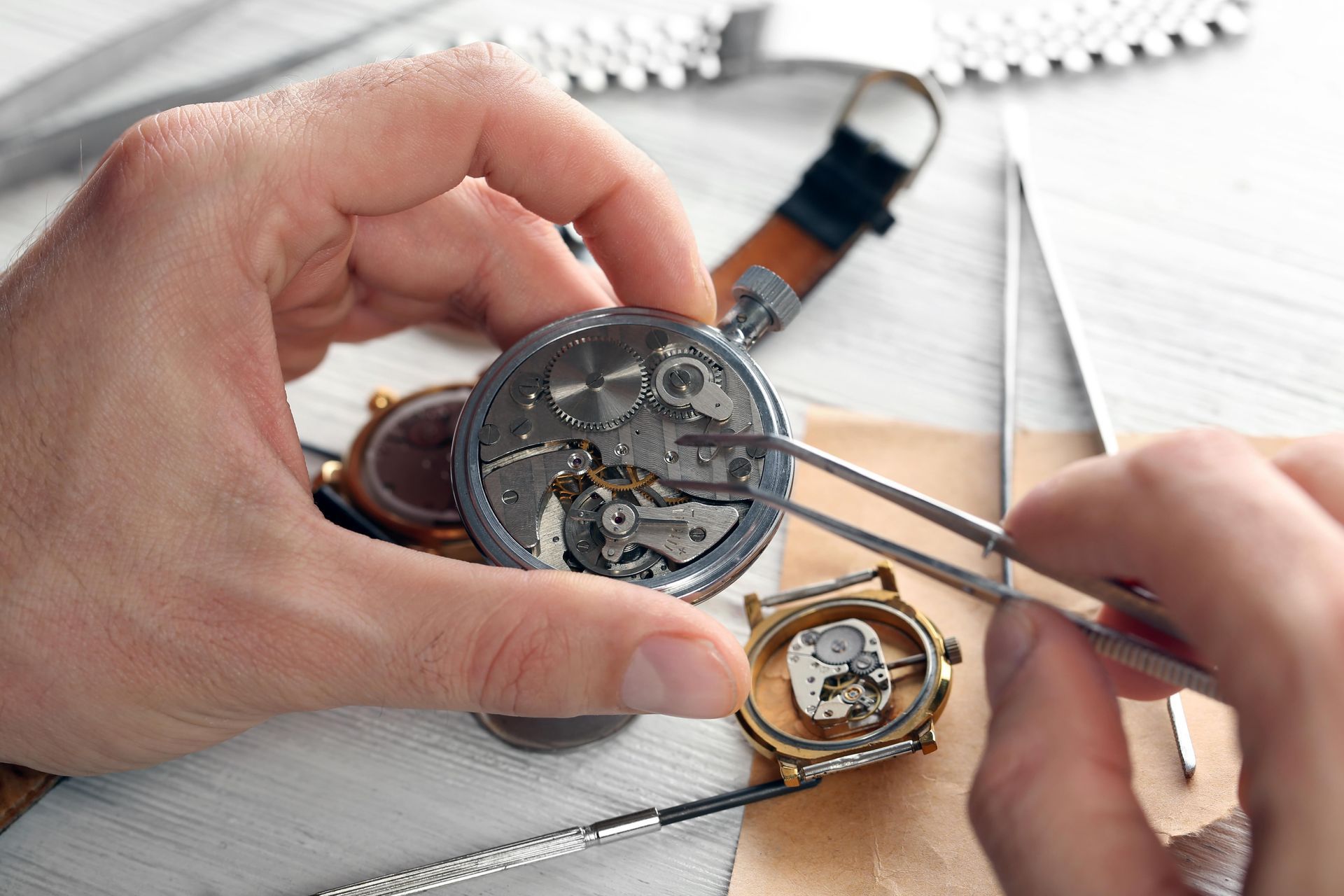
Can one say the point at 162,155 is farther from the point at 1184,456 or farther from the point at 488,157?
the point at 1184,456

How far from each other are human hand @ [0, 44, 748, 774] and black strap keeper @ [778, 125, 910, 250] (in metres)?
0.78

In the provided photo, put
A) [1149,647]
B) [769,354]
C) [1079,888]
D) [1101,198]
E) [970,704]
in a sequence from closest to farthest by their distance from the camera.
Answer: [1079,888] → [1149,647] → [970,704] → [769,354] → [1101,198]

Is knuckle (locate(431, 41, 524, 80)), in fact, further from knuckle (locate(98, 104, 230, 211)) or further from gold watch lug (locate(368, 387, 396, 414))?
gold watch lug (locate(368, 387, 396, 414))

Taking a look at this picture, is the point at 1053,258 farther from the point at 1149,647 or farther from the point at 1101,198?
the point at 1149,647

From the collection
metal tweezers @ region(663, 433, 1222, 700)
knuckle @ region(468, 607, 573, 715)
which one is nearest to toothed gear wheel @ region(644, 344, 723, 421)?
metal tweezers @ region(663, 433, 1222, 700)

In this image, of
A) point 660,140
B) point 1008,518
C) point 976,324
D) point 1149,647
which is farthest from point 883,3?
point 1149,647

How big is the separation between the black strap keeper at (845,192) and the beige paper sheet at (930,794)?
0.56 metres

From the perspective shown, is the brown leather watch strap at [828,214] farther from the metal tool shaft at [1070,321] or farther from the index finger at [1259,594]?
the index finger at [1259,594]

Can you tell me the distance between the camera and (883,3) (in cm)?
218

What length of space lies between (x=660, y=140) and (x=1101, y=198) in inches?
33.2

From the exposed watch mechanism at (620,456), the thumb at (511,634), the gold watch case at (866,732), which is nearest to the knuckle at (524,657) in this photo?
the thumb at (511,634)

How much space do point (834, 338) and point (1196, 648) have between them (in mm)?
1047

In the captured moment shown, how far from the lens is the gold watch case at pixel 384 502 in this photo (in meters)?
1.57

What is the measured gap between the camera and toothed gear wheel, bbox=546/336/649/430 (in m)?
1.33
